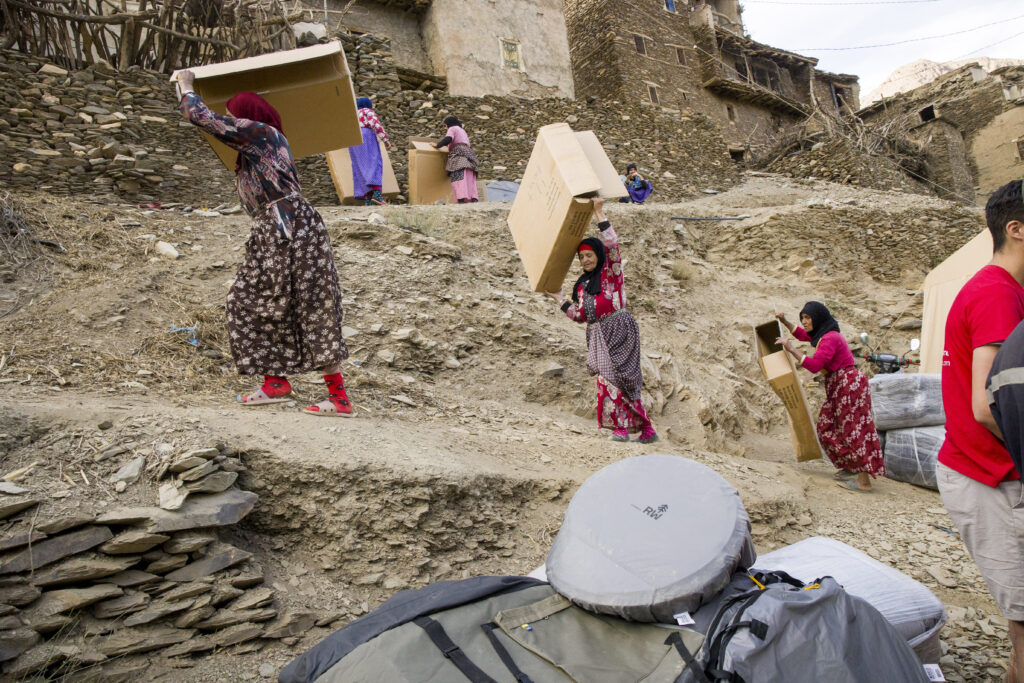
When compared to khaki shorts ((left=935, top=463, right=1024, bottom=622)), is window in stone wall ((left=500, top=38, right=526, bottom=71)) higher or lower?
higher

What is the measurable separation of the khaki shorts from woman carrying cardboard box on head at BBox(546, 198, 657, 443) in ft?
7.65

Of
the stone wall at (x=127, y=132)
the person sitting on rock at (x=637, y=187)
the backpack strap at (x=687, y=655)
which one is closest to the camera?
the backpack strap at (x=687, y=655)

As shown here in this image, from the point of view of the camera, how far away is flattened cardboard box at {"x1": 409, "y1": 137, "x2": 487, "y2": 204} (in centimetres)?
Result: 830

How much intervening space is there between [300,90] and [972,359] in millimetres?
3142

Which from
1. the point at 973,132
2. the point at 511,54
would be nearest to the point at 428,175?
the point at 511,54

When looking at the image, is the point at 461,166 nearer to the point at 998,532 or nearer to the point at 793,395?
the point at 793,395

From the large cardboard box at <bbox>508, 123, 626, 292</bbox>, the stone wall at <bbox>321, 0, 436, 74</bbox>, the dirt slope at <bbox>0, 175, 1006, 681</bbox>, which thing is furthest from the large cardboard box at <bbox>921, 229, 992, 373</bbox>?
the stone wall at <bbox>321, 0, 436, 74</bbox>

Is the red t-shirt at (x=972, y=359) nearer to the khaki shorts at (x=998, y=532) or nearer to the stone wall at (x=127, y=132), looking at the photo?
the khaki shorts at (x=998, y=532)

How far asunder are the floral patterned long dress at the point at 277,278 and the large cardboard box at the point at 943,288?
18.3 ft

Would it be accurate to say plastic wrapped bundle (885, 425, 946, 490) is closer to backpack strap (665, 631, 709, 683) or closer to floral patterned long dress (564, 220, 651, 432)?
floral patterned long dress (564, 220, 651, 432)

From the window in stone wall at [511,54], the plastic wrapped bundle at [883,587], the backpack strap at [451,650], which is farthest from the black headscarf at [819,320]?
the window in stone wall at [511,54]

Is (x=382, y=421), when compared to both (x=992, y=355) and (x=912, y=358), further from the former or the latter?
(x=912, y=358)

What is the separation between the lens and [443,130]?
32.7 feet

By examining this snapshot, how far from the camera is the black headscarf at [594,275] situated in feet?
12.8
